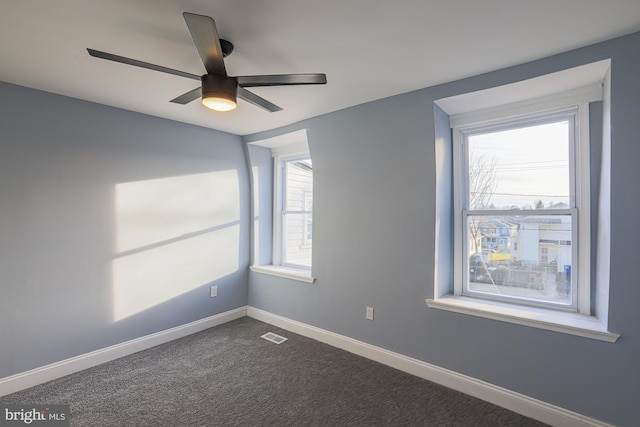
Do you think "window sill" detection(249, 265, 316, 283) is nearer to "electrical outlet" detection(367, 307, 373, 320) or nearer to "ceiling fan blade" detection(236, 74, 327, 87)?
"electrical outlet" detection(367, 307, 373, 320)

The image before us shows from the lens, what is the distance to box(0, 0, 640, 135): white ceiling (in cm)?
149

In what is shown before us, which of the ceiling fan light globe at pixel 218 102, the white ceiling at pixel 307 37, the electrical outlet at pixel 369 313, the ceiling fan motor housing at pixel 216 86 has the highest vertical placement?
the white ceiling at pixel 307 37

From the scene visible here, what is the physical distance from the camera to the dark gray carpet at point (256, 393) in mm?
1988

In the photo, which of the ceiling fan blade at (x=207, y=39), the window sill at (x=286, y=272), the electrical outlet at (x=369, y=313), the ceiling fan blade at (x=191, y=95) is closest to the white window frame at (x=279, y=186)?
the window sill at (x=286, y=272)

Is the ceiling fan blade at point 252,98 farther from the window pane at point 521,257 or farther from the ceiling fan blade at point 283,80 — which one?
the window pane at point 521,257

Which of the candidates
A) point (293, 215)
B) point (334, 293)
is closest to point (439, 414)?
point (334, 293)

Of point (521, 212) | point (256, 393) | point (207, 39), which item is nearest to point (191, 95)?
point (207, 39)

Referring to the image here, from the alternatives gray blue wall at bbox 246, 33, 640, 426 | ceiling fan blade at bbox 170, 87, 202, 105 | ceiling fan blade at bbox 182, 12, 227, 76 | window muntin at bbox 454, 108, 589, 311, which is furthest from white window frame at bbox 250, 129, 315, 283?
ceiling fan blade at bbox 182, 12, 227, 76

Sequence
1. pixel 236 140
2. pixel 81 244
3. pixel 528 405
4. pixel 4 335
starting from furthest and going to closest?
pixel 236 140
pixel 81 244
pixel 4 335
pixel 528 405

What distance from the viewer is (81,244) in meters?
2.63

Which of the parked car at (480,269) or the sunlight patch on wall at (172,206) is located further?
the sunlight patch on wall at (172,206)

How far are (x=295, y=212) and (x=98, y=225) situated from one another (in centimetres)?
215

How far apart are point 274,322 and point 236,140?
237cm

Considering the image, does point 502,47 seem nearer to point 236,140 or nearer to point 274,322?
point 236,140
